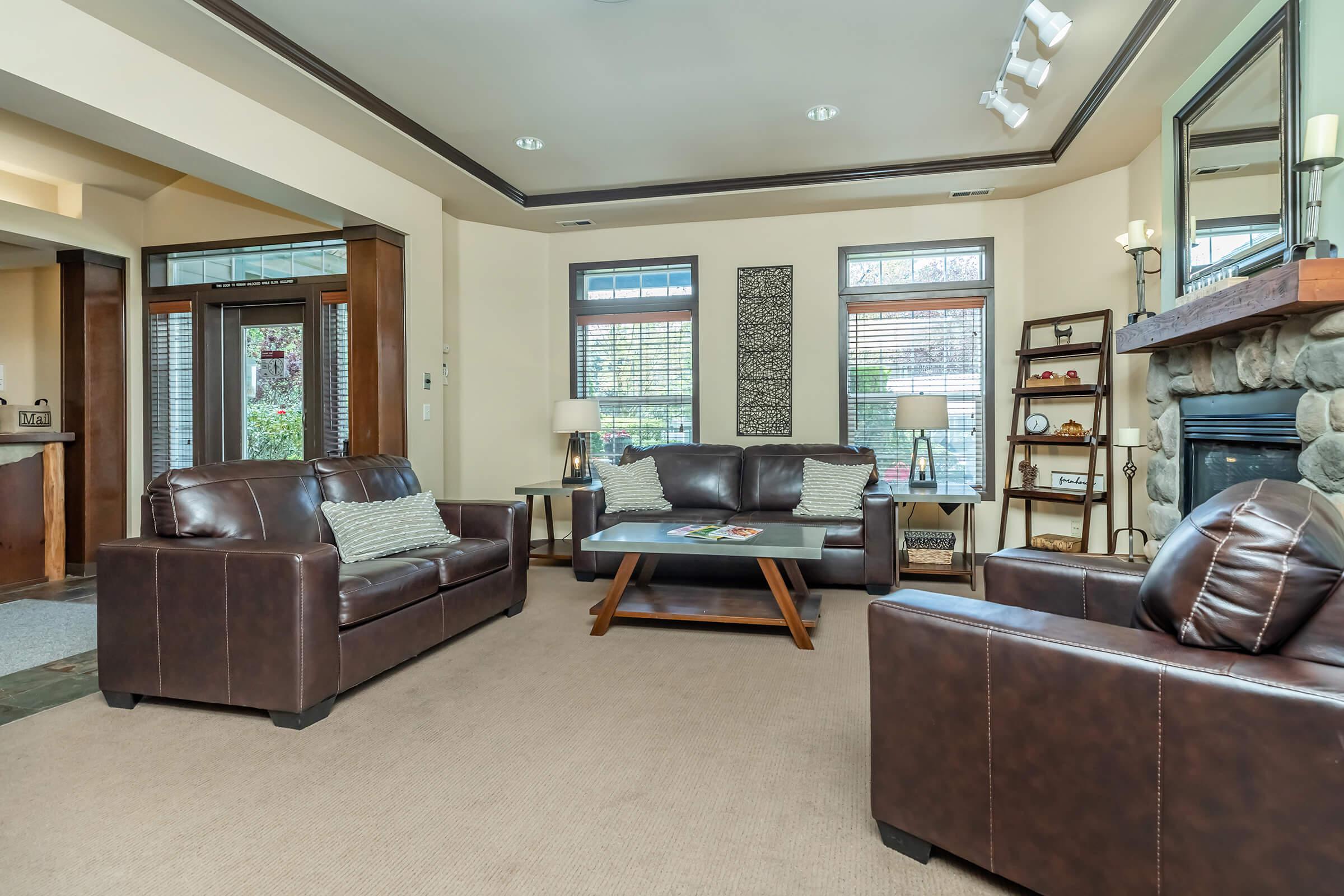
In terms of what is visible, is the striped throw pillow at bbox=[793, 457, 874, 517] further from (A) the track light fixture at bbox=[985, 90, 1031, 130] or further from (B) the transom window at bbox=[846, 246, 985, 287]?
(A) the track light fixture at bbox=[985, 90, 1031, 130]

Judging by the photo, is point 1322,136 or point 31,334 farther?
point 31,334

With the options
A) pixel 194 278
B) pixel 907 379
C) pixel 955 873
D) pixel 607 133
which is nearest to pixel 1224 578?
pixel 955 873

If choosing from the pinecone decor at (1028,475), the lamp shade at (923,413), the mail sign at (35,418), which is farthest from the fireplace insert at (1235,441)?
the mail sign at (35,418)

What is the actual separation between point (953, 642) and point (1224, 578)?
481mm

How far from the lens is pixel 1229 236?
307cm

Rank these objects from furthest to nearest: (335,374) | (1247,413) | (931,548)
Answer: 1. (335,374)
2. (931,548)
3. (1247,413)

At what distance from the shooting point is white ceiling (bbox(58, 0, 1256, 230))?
3008 mm

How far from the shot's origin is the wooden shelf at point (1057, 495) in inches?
179

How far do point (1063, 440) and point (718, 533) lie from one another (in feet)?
8.68

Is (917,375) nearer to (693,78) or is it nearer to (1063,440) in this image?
(1063,440)

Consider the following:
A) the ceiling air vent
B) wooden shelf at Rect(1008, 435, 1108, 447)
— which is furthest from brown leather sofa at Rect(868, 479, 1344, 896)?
wooden shelf at Rect(1008, 435, 1108, 447)

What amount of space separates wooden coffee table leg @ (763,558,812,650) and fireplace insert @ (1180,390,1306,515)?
1734mm

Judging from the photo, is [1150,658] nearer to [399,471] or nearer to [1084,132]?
[399,471]

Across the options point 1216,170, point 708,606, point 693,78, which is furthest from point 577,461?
point 1216,170
